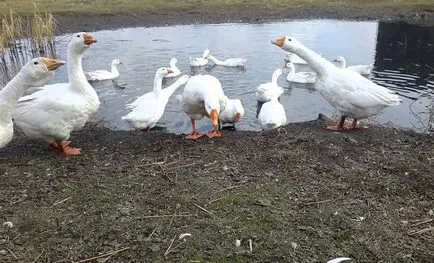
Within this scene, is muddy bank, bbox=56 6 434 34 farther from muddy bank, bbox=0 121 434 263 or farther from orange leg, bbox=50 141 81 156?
muddy bank, bbox=0 121 434 263

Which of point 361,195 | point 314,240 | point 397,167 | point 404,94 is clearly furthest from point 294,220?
point 404,94

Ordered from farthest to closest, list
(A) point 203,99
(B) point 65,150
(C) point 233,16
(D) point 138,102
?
(C) point 233,16 → (D) point 138,102 → (A) point 203,99 → (B) point 65,150

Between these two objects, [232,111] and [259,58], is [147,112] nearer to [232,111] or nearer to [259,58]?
[232,111]

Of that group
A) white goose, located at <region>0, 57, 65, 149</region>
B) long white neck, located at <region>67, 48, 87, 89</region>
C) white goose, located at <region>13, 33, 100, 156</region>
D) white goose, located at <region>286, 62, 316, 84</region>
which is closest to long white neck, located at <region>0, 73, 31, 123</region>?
white goose, located at <region>0, 57, 65, 149</region>

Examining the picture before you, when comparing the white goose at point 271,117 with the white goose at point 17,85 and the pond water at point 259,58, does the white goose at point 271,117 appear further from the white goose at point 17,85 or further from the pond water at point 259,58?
the white goose at point 17,85

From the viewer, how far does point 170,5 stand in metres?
25.0

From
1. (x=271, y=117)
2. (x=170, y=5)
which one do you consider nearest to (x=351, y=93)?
(x=271, y=117)

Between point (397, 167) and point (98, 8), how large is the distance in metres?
21.2

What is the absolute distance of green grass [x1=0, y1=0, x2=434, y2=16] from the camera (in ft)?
77.0

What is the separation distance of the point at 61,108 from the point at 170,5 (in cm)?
1993

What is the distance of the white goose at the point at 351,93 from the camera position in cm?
712

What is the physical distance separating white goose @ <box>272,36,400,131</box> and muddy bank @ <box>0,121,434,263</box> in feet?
2.02

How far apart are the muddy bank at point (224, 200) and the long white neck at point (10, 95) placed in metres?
0.74

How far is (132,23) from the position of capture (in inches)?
845
